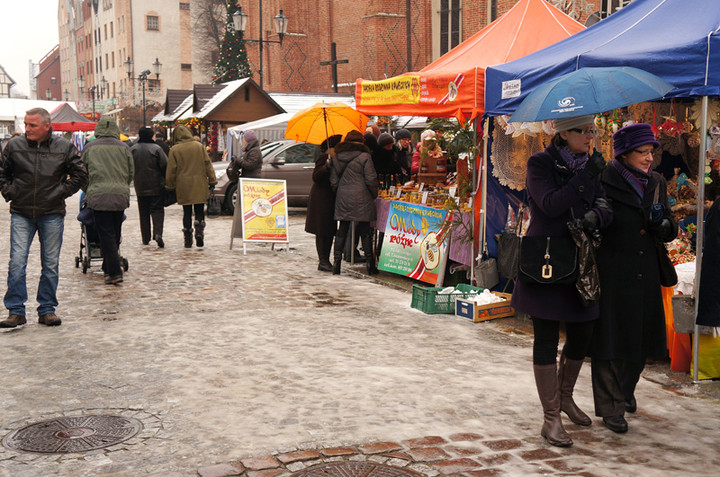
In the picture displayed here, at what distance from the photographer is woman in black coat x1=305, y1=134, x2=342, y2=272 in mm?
11531

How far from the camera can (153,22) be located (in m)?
83.6

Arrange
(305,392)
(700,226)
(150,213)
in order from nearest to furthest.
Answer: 1. (305,392)
2. (700,226)
3. (150,213)

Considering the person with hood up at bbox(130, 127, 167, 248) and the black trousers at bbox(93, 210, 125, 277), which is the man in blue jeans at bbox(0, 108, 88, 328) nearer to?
the black trousers at bbox(93, 210, 125, 277)

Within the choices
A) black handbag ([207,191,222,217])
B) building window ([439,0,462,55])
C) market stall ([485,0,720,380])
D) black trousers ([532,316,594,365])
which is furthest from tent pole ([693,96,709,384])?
building window ([439,0,462,55])

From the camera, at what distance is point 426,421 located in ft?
17.1

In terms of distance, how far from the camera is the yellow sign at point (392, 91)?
32.3ft

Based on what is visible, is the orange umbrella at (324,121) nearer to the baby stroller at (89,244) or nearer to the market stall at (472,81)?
the market stall at (472,81)

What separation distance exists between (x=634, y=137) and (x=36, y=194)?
18.2ft

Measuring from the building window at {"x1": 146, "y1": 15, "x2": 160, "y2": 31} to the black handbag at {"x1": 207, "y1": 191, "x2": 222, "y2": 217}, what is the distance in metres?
68.6

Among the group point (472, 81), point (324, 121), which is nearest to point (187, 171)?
point (324, 121)

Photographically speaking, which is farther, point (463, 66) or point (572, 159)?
point (463, 66)

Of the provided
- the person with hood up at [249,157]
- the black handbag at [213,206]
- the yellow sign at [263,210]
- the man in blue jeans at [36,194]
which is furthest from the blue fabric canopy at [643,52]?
the black handbag at [213,206]

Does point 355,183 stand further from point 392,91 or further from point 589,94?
point 589,94

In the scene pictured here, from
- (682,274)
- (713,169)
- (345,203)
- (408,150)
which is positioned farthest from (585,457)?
(408,150)
